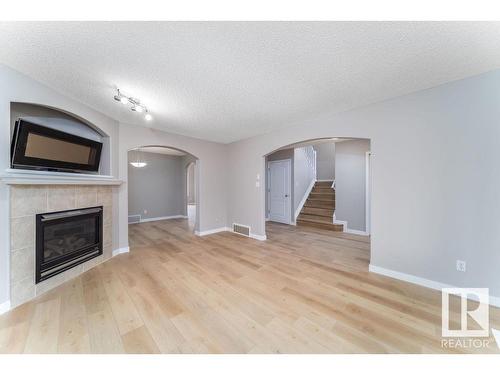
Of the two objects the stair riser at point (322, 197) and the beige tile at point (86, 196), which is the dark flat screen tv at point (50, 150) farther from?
the stair riser at point (322, 197)

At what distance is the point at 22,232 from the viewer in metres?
2.05

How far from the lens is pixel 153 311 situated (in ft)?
6.16

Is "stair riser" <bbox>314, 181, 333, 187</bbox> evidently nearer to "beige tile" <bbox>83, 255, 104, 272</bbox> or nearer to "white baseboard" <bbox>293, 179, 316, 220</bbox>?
"white baseboard" <bbox>293, 179, 316, 220</bbox>

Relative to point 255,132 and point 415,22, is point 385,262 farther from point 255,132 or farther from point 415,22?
point 255,132

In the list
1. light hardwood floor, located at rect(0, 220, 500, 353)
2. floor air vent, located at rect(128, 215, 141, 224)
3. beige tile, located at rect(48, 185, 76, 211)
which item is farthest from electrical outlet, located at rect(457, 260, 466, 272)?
floor air vent, located at rect(128, 215, 141, 224)

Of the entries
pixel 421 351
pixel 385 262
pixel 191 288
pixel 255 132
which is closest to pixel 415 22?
pixel 421 351

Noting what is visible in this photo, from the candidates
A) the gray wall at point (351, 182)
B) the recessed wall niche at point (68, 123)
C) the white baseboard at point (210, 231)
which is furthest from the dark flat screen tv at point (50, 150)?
the gray wall at point (351, 182)

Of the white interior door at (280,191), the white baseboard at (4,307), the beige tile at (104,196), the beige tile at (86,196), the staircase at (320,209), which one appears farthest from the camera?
the white interior door at (280,191)

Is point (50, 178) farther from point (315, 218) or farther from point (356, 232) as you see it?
point (356, 232)

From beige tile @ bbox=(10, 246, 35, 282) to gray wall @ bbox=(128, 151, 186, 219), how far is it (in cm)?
454

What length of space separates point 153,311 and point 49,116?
3073 millimetres

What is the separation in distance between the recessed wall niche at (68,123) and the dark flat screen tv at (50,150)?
0.19 meters

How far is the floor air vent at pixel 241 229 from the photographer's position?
4.72m

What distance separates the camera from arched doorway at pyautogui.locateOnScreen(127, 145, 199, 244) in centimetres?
643
